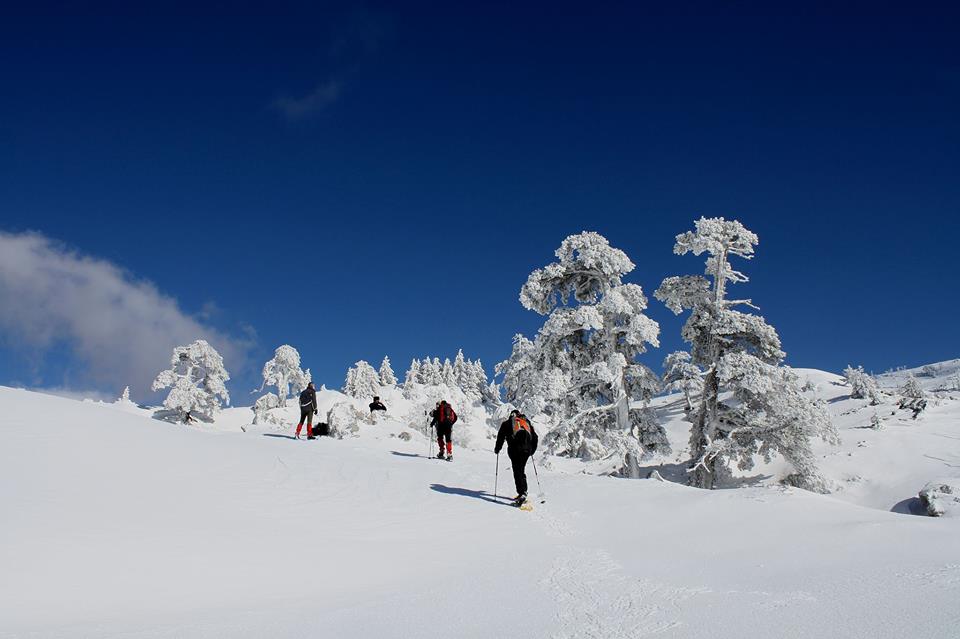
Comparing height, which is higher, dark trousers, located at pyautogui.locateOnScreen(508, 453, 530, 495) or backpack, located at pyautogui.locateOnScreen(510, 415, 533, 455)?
backpack, located at pyautogui.locateOnScreen(510, 415, 533, 455)

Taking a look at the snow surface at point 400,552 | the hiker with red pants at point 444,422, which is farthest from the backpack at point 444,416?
the snow surface at point 400,552

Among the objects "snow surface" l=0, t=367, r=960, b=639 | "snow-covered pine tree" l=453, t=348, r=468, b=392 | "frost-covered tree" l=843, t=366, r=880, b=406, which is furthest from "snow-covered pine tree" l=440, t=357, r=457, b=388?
"snow surface" l=0, t=367, r=960, b=639

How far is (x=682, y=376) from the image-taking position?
795 inches

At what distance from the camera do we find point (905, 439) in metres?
22.8

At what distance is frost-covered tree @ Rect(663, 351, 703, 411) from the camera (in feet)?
63.8

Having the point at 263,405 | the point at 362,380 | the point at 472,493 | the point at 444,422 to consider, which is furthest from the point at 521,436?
the point at 362,380

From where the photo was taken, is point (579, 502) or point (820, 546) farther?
point (579, 502)

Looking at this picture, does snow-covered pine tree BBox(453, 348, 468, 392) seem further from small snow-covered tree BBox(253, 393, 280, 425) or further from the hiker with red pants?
the hiker with red pants

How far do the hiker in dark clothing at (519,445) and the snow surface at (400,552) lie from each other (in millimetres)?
630

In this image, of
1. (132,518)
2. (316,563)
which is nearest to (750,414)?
(316,563)

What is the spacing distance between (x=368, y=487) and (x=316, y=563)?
16.3ft

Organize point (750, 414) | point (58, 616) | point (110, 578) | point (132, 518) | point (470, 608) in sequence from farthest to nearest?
point (750, 414)
point (132, 518)
point (110, 578)
point (470, 608)
point (58, 616)

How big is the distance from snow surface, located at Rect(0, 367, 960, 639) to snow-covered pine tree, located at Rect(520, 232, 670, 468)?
25.0 ft

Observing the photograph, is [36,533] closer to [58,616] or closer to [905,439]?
[58,616]
